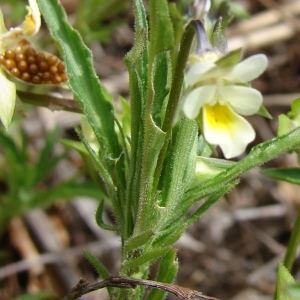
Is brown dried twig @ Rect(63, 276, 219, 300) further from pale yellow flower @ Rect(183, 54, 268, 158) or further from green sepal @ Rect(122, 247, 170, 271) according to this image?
pale yellow flower @ Rect(183, 54, 268, 158)

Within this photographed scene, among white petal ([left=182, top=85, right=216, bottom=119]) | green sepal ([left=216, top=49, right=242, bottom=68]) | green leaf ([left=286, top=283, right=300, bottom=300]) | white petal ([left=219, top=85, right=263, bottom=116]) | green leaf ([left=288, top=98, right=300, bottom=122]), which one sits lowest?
green leaf ([left=286, top=283, right=300, bottom=300])

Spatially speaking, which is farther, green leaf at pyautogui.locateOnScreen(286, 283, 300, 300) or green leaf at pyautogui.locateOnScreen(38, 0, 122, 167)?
green leaf at pyautogui.locateOnScreen(38, 0, 122, 167)

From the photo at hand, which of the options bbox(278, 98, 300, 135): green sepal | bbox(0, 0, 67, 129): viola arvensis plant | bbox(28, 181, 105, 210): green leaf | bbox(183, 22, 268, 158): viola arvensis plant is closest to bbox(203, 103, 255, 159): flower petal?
bbox(183, 22, 268, 158): viola arvensis plant

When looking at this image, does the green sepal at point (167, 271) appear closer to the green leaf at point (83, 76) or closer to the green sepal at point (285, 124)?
the green leaf at point (83, 76)

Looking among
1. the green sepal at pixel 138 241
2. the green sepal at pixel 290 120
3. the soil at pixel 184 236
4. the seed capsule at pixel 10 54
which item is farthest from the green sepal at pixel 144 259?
the soil at pixel 184 236

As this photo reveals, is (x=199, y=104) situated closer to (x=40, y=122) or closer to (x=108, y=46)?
(x=40, y=122)
